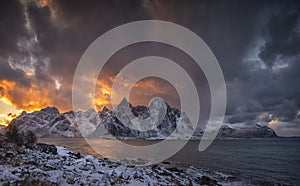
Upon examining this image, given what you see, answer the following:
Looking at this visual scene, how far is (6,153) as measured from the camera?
15695 millimetres

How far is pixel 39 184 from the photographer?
954 centimetres

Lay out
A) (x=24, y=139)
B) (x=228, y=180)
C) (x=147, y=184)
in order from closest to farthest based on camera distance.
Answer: (x=147, y=184), (x=228, y=180), (x=24, y=139)

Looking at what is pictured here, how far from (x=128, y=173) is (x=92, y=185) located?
18.2 ft

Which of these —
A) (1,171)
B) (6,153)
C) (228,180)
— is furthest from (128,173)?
(228,180)

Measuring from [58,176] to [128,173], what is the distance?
6.50 metres

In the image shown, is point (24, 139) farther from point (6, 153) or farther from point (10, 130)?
point (6, 153)

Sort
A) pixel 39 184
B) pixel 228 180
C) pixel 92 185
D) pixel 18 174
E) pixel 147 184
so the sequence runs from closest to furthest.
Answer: pixel 39 184, pixel 18 174, pixel 92 185, pixel 147 184, pixel 228 180

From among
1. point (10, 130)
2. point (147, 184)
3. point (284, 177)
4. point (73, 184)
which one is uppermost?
point (10, 130)

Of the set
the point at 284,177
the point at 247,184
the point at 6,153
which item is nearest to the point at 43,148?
the point at 6,153

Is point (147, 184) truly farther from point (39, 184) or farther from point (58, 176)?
point (39, 184)

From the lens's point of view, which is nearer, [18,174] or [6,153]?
[18,174]

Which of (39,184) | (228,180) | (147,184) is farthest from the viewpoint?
(228,180)

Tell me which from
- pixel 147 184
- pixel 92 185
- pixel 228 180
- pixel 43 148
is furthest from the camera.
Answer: pixel 228 180

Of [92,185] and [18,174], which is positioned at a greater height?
[18,174]
